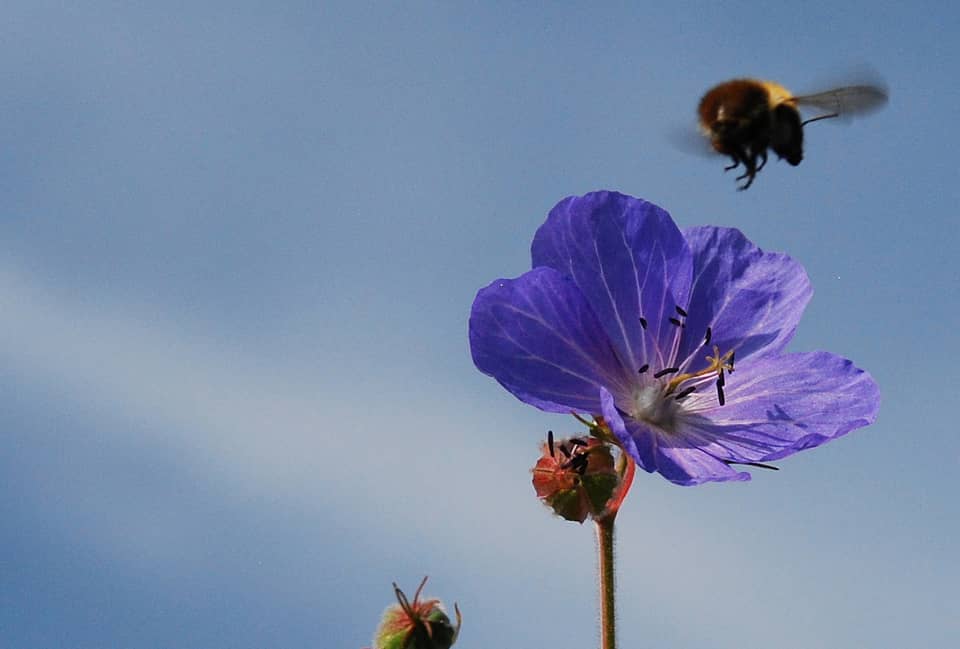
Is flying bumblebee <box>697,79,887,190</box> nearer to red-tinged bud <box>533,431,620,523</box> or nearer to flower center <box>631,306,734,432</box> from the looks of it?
flower center <box>631,306,734,432</box>

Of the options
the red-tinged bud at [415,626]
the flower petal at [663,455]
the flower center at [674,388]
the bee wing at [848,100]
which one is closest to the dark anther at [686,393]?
the flower center at [674,388]

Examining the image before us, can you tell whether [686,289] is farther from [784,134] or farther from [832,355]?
[784,134]

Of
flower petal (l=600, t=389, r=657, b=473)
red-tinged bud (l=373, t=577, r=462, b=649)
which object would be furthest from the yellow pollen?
red-tinged bud (l=373, t=577, r=462, b=649)

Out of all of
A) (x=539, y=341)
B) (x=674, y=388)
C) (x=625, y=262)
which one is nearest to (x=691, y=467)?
(x=674, y=388)

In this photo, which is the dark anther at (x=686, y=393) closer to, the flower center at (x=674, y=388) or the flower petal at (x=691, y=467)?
the flower center at (x=674, y=388)

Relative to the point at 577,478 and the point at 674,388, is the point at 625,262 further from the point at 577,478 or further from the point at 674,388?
the point at 577,478

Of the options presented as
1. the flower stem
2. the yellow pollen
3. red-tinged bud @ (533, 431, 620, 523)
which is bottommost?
the flower stem
